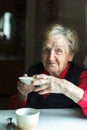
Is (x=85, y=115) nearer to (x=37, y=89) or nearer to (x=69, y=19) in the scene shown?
(x=37, y=89)

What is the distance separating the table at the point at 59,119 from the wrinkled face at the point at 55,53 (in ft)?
0.78

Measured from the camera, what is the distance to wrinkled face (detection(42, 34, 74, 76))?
1.47 m

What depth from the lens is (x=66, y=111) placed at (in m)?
1.41

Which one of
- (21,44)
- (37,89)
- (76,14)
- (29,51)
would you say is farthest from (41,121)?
(21,44)

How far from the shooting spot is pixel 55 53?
1475 mm

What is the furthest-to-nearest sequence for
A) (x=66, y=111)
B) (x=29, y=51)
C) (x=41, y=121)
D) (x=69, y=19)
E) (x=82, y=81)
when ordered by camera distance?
1. (x=29, y=51)
2. (x=69, y=19)
3. (x=82, y=81)
4. (x=66, y=111)
5. (x=41, y=121)

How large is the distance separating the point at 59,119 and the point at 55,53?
0.38m

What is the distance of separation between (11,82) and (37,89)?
142 inches

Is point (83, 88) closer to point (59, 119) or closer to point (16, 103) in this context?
point (59, 119)

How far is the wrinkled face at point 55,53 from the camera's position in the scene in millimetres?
1471

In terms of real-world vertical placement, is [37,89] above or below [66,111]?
above

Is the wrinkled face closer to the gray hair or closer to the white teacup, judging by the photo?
the gray hair

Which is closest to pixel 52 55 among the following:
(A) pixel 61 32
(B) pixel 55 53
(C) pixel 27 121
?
(B) pixel 55 53

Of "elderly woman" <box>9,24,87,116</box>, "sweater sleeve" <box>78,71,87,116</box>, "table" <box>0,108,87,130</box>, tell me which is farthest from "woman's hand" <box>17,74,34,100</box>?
"sweater sleeve" <box>78,71,87,116</box>
